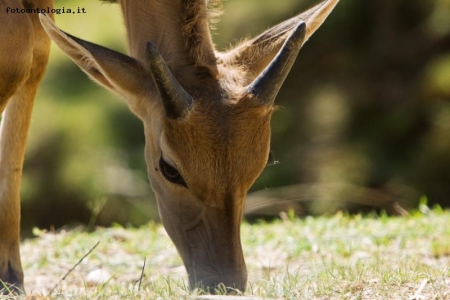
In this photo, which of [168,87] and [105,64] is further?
[105,64]

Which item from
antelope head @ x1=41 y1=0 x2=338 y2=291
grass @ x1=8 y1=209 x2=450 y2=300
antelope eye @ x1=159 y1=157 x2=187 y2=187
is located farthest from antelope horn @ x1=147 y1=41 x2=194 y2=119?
grass @ x1=8 y1=209 x2=450 y2=300

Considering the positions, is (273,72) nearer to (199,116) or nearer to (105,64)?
(199,116)

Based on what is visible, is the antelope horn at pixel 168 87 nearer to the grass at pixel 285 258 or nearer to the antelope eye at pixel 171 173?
the antelope eye at pixel 171 173

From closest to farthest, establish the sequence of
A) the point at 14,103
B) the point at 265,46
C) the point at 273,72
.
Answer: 1. the point at 273,72
2. the point at 265,46
3. the point at 14,103

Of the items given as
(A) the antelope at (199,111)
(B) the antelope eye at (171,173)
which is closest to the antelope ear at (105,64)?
(A) the antelope at (199,111)

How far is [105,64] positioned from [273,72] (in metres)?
1.14

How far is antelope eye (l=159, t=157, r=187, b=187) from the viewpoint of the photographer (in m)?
6.71

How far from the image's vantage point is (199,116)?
257 inches

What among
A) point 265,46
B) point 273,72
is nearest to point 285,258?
point 265,46

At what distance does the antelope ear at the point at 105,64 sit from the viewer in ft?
22.1

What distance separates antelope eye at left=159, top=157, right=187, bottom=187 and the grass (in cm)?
57

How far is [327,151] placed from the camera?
19.8 m

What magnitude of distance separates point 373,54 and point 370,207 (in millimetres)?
5189

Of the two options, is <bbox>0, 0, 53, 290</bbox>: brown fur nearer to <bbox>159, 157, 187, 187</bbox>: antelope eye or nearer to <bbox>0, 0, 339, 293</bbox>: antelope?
<bbox>0, 0, 339, 293</bbox>: antelope
